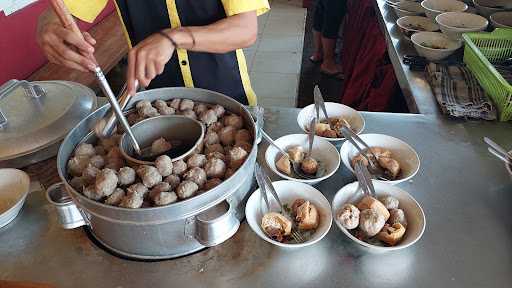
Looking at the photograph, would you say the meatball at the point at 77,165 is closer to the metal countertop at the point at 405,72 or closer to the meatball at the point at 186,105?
the meatball at the point at 186,105

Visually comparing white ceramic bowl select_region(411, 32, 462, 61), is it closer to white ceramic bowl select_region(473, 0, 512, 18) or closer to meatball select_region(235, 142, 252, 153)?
white ceramic bowl select_region(473, 0, 512, 18)

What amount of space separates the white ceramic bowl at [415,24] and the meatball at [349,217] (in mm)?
1225

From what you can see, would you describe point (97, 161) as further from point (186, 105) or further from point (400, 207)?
point (400, 207)

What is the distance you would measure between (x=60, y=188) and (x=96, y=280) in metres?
0.22

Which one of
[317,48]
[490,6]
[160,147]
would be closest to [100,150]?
[160,147]

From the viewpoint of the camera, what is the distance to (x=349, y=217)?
0.86 meters

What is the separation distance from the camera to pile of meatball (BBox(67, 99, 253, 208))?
81 centimetres

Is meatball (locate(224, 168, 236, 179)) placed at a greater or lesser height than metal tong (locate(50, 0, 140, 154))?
lesser

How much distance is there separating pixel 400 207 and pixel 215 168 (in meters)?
0.43

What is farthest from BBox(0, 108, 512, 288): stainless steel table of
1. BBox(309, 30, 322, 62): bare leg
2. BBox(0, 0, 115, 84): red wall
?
BBox(309, 30, 322, 62): bare leg

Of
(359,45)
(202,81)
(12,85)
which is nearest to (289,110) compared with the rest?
(202,81)

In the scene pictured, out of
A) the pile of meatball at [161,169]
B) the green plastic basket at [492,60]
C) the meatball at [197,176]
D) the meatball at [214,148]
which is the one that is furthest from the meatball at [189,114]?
the green plastic basket at [492,60]

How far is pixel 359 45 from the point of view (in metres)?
2.61

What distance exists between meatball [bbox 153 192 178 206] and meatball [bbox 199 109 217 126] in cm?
27
